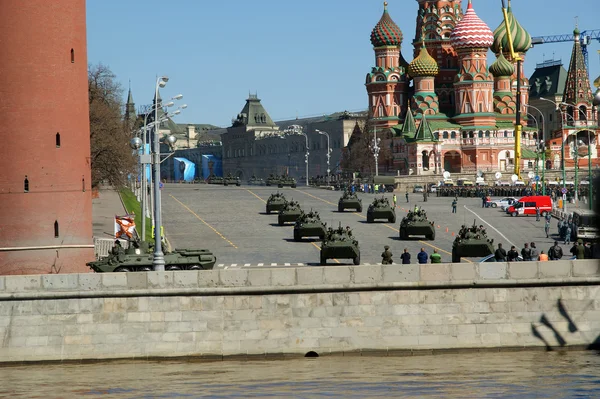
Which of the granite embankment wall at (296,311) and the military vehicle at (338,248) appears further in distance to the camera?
the military vehicle at (338,248)

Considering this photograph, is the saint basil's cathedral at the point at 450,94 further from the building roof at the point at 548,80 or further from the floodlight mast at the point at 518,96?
the building roof at the point at 548,80

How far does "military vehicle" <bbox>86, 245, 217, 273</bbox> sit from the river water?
5.66 m

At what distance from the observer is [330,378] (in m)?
28.9

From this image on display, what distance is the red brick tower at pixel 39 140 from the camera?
138 feet

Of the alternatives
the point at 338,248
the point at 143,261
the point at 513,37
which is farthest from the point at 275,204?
the point at 513,37

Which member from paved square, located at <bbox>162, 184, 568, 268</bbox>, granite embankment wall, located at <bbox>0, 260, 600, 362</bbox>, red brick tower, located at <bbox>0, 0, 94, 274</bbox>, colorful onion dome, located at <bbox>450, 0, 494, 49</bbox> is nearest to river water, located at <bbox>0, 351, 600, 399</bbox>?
granite embankment wall, located at <bbox>0, 260, 600, 362</bbox>

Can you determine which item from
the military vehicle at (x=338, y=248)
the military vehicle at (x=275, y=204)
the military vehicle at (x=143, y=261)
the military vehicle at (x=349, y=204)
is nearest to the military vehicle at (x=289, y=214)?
the military vehicle at (x=275, y=204)

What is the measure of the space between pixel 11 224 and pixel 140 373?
13.9 metres

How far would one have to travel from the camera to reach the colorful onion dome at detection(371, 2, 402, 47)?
148 m

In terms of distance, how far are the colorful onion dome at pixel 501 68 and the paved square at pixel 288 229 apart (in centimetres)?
5487

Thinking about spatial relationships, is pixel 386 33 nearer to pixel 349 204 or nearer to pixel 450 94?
pixel 450 94

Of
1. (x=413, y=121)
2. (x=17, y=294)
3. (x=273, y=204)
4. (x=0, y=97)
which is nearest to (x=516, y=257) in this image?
(x=17, y=294)

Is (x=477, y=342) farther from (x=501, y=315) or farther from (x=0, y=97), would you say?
(x=0, y=97)

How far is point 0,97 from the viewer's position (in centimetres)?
4219
